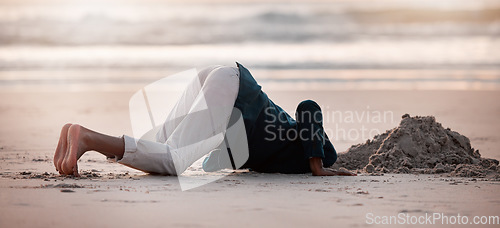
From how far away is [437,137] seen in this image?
Result: 5.53 meters

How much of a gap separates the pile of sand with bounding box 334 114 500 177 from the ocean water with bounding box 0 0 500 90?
646 centimetres

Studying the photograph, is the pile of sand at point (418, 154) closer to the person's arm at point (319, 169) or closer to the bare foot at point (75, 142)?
the person's arm at point (319, 169)

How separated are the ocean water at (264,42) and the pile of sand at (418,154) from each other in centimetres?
646

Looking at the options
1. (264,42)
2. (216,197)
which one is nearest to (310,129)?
(216,197)

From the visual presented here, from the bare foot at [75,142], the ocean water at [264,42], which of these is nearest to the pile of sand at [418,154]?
the bare foot at [75,142]

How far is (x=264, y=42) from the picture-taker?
725 inches

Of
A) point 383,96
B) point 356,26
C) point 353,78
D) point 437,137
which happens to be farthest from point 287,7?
point 437,137

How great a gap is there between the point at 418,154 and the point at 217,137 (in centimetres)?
170

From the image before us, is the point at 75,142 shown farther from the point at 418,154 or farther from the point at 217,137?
the point at 418,154

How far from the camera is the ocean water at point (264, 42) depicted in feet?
43.8

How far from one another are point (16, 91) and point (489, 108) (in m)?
7.59

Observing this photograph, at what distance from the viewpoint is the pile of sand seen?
534 centimetres

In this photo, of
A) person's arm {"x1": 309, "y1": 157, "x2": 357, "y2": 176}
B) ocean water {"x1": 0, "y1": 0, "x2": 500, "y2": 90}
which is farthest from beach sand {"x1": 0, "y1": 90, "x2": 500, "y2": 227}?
ocean water {"x1": 0, "y1": 0, "x2": 500, "y2": 90}

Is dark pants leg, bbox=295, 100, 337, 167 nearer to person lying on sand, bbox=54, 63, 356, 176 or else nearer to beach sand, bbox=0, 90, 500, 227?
person lying on sand, bbox=54, 63, 356, 176
